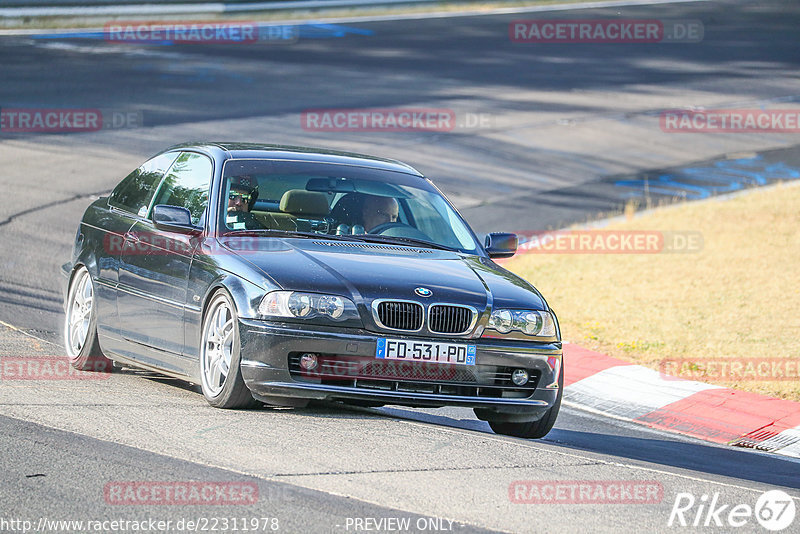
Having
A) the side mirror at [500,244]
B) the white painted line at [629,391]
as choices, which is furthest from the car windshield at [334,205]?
the white painted line at [629,391]

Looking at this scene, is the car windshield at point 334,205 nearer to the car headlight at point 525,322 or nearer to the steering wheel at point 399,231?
the steering wheel at point 399,231

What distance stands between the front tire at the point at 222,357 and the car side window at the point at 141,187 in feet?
5.27

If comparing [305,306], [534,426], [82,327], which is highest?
[305,306]

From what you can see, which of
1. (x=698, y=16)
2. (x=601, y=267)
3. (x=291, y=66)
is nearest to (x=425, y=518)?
(x=601, y=267)

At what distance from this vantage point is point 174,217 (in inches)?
301

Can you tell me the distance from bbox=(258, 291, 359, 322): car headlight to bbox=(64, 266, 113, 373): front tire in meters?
2.22

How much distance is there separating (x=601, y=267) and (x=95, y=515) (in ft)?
36.4

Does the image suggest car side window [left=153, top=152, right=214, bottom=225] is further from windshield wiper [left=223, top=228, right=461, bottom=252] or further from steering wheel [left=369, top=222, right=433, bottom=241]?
steering wheel [left=369, top=222, right=433, bottom=241]

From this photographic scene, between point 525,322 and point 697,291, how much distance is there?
702cm

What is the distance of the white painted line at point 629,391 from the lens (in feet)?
31.1

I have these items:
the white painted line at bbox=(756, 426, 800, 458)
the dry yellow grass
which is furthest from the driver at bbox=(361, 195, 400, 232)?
the dry yellow grass

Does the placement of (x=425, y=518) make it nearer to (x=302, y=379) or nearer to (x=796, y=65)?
(x=302, y=379)

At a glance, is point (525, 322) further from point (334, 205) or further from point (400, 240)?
point (334, 205)

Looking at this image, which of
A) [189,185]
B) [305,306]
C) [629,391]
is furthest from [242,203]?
[629,391]
